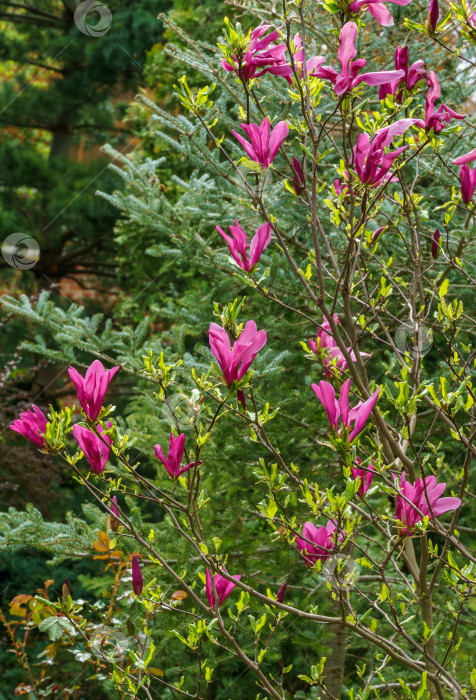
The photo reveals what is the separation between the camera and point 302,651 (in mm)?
3184

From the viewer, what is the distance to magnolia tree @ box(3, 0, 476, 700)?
110 cm

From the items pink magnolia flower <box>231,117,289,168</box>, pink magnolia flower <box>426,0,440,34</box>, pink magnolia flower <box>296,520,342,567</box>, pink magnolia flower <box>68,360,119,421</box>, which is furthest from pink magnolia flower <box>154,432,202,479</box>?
pink magnolia flower <box>426,0,440,34</box>

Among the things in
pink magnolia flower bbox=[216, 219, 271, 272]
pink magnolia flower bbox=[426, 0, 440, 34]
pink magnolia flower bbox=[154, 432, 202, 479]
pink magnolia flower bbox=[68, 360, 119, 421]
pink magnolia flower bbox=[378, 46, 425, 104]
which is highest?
pink magnolia flower bbox=[426, 0, 440, 34]

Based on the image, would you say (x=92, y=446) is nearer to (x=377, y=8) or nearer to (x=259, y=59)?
(x=259, y=59)

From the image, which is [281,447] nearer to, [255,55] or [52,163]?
[255,55]

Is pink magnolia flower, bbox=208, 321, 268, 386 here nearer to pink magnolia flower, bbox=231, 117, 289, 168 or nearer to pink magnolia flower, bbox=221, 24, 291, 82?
pink magnolia flower, bbox=231, 117, 289, 168

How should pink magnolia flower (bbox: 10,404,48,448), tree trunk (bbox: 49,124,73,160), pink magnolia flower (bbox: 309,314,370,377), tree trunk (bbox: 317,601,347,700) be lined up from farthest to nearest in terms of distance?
tree trunk (bbox: 49,124,73,160) < tree trunk (bbox: 317,601,347,700) < pink magnolia flower (bbox: 309,314,370,377) < pink magnolia flower (bbox: 10,404,48,448)

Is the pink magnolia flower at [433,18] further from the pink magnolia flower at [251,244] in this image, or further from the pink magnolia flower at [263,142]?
the pink magnolia flower at [251,244]

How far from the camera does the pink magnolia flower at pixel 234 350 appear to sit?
100 centimetres

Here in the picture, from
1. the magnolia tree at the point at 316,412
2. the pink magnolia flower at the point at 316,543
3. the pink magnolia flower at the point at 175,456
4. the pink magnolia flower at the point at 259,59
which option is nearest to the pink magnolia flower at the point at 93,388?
the magnolia tree at the point at 316,412

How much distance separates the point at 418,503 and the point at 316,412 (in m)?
1.35

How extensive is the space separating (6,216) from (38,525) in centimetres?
405

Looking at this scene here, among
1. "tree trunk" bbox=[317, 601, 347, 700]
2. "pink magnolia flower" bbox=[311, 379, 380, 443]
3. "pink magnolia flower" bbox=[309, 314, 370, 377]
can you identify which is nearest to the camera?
"pink magnolia flower" bbox=[311, 379, 380, 443]

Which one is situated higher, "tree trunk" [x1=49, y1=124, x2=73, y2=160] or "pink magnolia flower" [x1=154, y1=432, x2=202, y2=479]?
"pink magnolia flower" [x1=154, y1=432, x2=202, y2=479]
